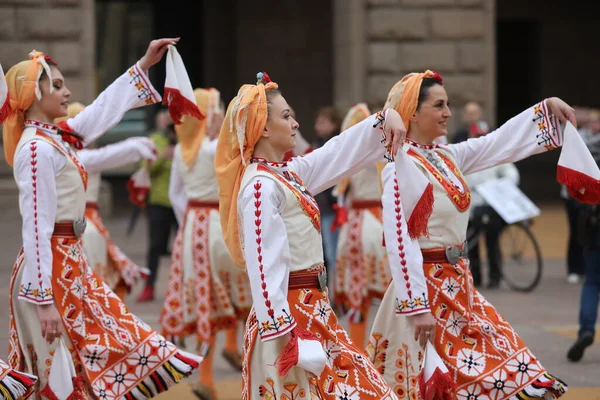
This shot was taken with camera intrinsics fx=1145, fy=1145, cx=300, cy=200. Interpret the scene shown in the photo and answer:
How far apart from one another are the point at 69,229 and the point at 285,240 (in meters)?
1.67

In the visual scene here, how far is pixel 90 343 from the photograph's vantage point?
565cm

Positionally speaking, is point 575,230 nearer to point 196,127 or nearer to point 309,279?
point 196,127

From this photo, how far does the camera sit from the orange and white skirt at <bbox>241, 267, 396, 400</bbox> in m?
4.45

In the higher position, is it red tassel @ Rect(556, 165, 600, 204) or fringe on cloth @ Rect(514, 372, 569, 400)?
red tassel @ Rect(556, 165, 600, 204)

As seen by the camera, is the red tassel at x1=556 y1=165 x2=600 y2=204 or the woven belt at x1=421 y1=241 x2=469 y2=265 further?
the woven belt at x1=421 y1=241 x2=469 y2=265

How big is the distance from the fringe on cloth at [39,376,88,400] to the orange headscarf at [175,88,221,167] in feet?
9.07

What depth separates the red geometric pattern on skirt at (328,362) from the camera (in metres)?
4.48

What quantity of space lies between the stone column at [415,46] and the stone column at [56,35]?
3582 mm

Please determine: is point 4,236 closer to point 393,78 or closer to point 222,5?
point 393,78

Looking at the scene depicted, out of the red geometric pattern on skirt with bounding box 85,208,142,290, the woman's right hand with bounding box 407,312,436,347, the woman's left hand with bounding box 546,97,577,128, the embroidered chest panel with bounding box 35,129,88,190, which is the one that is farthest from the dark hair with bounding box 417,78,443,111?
the red geometric pattern on skirt with bounding box 85,208,142,290

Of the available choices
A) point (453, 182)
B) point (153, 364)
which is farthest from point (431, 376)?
point (153, 364)

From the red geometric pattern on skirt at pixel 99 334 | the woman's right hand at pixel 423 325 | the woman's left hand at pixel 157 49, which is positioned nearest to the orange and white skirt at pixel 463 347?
the woman's right hand at pixel 423 325

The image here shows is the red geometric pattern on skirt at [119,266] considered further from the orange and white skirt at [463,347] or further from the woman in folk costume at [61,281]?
the orange and white skirt at [463,347]

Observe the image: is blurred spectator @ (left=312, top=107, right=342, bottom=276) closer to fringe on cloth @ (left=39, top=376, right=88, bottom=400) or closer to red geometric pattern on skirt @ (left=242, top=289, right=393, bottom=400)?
fringe on cloth @ (left=39, top=376, right=88, bottom=400)
